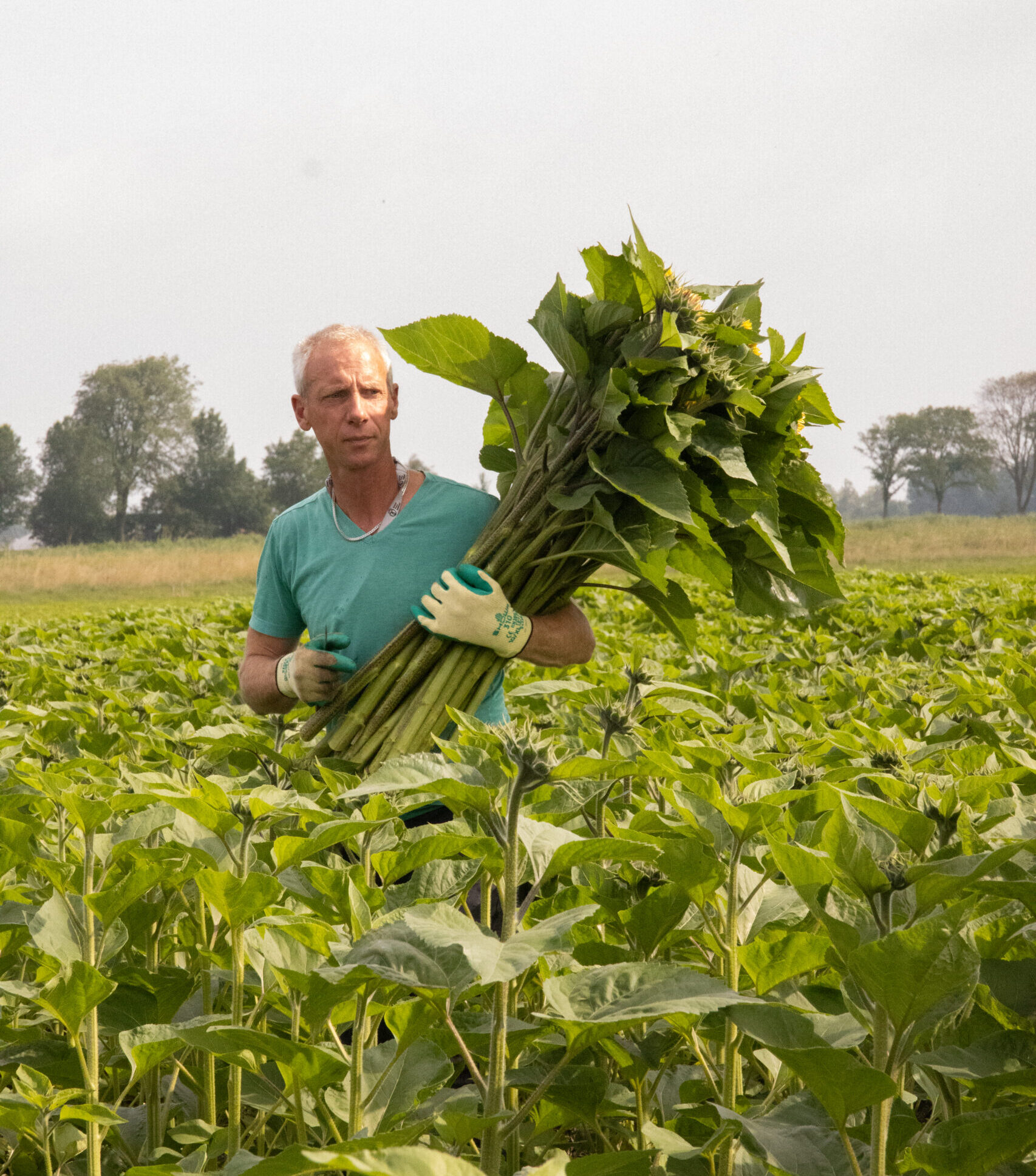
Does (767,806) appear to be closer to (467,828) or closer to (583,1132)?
(467,828)

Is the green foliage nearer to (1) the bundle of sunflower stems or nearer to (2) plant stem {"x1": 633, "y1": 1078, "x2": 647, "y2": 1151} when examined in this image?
(2) plant stem {"x1": 633, "y1": 1078, "x2": 647, "y2": 1151}

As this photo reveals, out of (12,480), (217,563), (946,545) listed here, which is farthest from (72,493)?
(946,545)

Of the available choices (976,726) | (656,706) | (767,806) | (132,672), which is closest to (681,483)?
(656,706)

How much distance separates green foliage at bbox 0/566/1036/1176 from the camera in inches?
40.6

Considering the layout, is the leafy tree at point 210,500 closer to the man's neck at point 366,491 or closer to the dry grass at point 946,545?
the dry grass at point 946,545

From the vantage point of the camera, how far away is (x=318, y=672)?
110 inches

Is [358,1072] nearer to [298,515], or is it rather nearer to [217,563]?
[298,515]

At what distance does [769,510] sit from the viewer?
2.53m

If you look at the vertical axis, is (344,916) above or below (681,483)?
below

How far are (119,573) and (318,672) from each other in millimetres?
32564

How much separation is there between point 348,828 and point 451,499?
196 cm

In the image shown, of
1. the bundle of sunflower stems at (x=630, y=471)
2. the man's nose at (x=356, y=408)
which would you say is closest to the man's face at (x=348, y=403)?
the man's nose at (x=356, y=408)

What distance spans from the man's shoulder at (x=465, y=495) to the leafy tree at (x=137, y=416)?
7702 centimetres

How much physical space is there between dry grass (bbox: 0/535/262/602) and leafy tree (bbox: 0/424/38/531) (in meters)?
43.8
